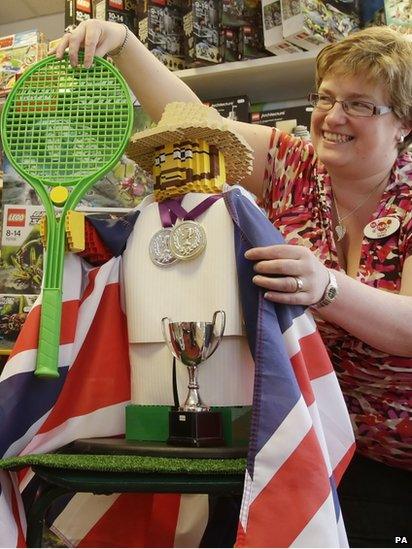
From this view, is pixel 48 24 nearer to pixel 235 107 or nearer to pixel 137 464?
pixel 235 107

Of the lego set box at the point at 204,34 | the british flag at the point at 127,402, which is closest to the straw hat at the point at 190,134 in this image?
the british flag at the point at 127,402

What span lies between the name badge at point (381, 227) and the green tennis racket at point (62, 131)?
0.45 m

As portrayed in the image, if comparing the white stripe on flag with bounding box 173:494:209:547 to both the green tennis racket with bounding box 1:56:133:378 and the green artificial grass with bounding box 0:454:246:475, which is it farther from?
the green tennis racket with bounding box 1:56:133:378

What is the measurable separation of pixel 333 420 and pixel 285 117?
1183 mm

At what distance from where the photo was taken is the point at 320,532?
0.68 metres

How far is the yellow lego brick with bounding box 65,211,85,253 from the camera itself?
0.86 metres

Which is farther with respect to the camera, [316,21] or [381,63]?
[316,21]

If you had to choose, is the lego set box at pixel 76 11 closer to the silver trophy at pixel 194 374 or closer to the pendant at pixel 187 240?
the pendant at pixel 187 240

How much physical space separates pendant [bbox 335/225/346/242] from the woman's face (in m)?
0.10

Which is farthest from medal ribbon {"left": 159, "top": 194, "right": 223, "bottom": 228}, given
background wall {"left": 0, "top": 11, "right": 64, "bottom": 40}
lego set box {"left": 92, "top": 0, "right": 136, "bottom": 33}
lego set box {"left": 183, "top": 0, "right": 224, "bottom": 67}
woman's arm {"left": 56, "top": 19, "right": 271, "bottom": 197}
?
background wall {"left": 0, "top": 11, "right": 64, "bottom": 40}

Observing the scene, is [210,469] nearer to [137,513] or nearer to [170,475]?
[170,475]

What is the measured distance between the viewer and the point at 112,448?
0.78 meters

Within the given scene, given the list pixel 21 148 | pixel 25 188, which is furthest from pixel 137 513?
pixel 25 188

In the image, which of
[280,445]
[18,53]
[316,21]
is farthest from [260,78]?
[280,445]
